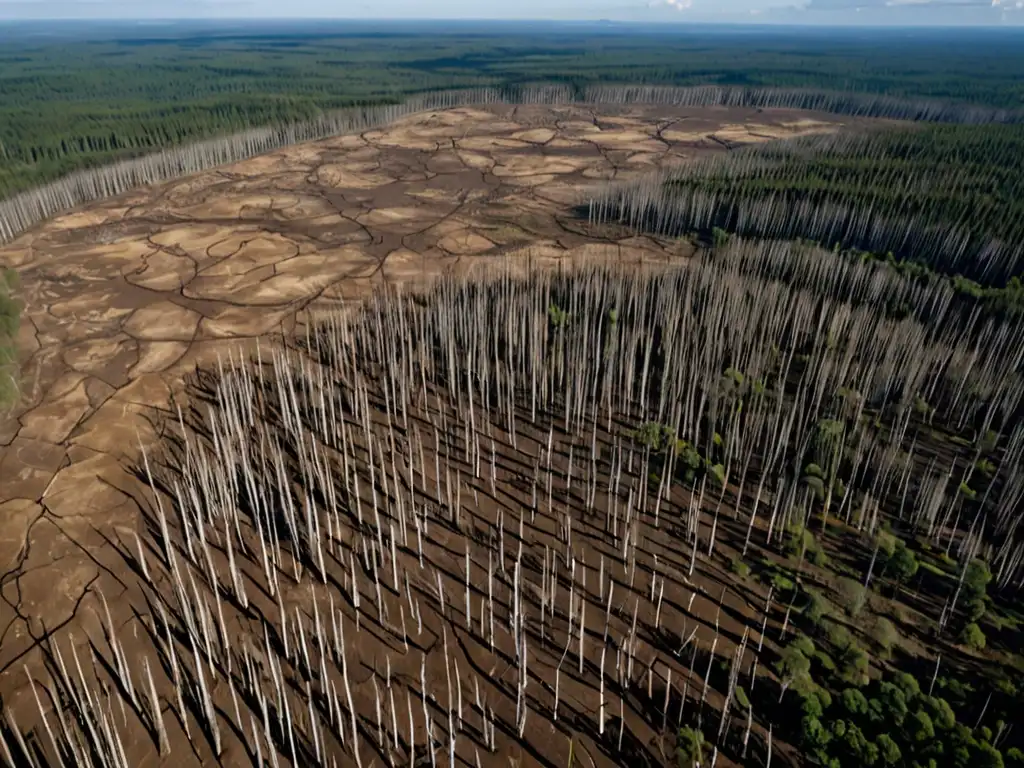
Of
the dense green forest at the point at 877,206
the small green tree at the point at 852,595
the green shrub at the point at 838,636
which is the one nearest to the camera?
the green shrub at the point at 838,636

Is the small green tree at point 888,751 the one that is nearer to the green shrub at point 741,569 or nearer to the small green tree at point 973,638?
the small green tree at point 973,638

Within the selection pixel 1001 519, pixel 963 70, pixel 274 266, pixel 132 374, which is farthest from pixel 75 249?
pixel 963 70

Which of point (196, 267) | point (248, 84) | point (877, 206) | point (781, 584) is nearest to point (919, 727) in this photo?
point (781, 584)

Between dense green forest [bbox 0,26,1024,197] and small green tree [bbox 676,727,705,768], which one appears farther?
dense green forest [bbox 0,26,1024,197]

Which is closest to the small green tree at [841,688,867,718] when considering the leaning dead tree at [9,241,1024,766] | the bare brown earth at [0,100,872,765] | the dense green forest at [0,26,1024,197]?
the leaning dead tree at [9,241,1024,766]

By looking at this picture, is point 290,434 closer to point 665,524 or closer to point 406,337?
point 406,337

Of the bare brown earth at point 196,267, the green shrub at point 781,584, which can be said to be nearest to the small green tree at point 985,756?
the green shrub at point 781,584

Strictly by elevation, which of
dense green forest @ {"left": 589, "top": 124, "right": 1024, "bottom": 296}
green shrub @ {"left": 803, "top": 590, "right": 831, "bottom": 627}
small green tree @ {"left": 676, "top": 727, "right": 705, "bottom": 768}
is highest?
dense green forest @ {"left": 589, "top": 124, "right": 1024, "bottom": 296}

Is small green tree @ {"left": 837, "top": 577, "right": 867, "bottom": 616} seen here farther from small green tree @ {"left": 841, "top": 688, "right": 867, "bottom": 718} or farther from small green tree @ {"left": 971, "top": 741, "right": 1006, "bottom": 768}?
small green tree @ {"left": 971, "top": 741, "right": 1006, "bottom": 768}
